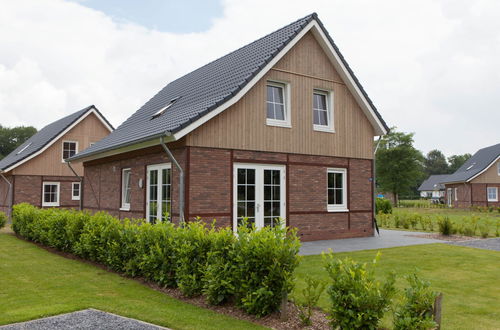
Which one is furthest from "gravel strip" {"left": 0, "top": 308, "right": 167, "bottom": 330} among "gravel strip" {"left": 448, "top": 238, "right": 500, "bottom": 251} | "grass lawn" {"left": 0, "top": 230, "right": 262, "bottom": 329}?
"gravel strip" {"left": 448, "top": 238, "right": 500, "bottom": 251}

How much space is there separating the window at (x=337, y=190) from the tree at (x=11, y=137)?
200ft

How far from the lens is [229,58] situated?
1589 centimetres

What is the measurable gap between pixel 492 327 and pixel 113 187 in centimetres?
1324

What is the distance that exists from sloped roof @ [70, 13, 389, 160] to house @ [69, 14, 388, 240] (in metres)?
0.06

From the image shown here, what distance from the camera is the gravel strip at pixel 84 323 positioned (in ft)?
17.7

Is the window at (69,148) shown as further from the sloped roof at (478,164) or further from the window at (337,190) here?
the sloped roof at (478,164)

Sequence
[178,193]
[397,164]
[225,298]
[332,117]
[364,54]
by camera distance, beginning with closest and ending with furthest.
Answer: [225,298]
[178,193]
[364,54]
[332,117]
[397,164]

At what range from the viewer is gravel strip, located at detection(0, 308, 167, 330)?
539 cm

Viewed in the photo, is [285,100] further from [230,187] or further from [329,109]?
[230,187]

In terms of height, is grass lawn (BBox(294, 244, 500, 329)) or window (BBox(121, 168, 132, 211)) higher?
window (BBox(121, 168, 132, 211))

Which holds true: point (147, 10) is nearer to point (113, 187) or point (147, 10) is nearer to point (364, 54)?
point (364, 54)

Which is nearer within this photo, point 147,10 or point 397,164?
point 147,10

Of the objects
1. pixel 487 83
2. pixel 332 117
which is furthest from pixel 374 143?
pixel 487 83

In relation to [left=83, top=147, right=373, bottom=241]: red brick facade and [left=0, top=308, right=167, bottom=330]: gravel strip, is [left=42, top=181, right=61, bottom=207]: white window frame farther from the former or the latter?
[left=0, top=308, right=167, bottom=330]: gravel strip
